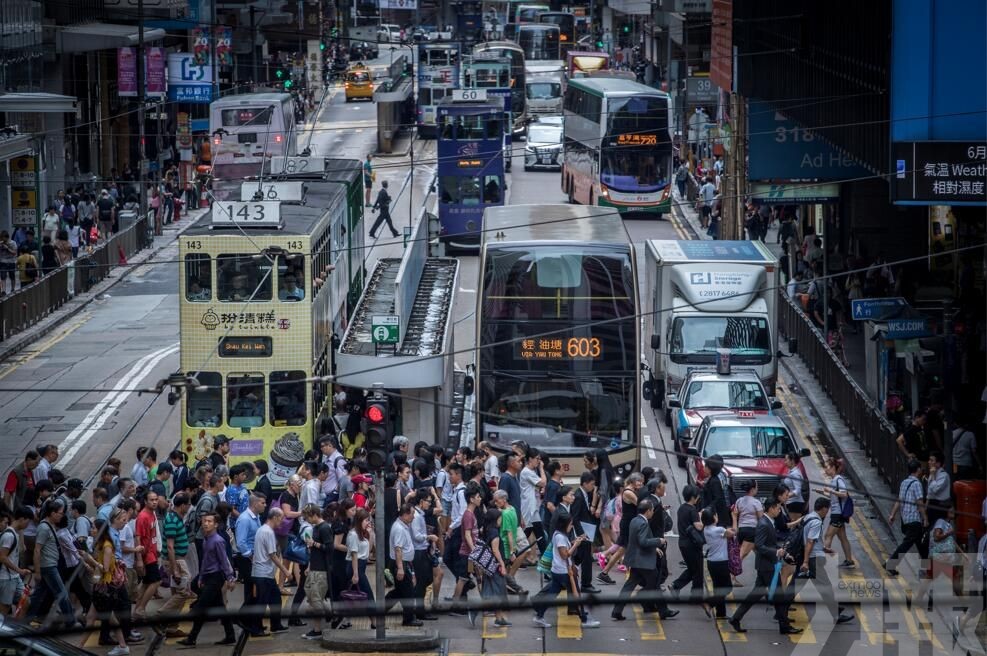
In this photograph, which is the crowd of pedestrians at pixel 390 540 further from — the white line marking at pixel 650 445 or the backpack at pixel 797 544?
the white line marking at pixel 650 445

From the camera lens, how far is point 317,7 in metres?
89.4

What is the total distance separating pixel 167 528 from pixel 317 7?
7602 centimetres

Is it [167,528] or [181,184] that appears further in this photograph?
[181,184]

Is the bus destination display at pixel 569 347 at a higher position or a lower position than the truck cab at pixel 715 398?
higher

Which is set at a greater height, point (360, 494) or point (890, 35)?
point (890, 35)

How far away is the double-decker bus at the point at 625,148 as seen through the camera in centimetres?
4381

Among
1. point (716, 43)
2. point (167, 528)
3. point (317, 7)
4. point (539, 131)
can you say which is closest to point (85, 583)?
point (167, 528)

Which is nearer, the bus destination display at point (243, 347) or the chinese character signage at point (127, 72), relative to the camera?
the bus destination display at point (243, 347)

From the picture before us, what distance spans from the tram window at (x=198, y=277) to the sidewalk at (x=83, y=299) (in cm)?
811

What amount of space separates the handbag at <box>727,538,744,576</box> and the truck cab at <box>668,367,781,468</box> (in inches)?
252

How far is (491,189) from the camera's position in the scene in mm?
42562

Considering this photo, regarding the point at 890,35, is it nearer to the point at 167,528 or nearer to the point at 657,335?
the point at 657,335

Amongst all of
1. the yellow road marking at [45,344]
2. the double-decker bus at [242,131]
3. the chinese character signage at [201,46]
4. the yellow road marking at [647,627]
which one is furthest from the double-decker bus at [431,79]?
the yellow road marking at [647,627]

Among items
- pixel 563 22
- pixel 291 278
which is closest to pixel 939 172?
pixel 291 278
